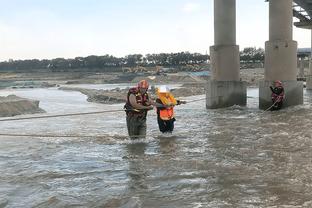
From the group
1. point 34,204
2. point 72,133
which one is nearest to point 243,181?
point 34,204

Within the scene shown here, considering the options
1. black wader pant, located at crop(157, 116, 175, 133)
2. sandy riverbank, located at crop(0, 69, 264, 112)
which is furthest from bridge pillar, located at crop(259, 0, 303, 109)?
sandy riverbank, located at crop(0, 69, 264, 112)

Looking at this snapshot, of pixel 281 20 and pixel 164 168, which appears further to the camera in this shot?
pixel 281 20

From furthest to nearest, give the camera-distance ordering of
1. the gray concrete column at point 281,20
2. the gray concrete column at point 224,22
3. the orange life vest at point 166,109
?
the gray concrete column at point 224,22, the gray concrete column at point 281,20, the orange life vest at point 166,109

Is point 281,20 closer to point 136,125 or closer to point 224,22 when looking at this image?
point 224,22

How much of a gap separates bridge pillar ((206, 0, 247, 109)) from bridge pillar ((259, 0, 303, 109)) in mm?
2590

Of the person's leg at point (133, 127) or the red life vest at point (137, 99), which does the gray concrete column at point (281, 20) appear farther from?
the person's leg at point (133, 127)

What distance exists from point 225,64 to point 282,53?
3901mm

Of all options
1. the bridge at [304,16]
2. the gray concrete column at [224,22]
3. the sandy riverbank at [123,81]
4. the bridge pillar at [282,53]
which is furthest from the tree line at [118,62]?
the bridge pillar at [282,53]

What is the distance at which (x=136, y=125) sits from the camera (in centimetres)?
1438

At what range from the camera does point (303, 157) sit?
11.5 meters

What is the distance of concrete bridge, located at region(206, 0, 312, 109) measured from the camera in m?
24.6

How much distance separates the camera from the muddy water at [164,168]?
8.24m

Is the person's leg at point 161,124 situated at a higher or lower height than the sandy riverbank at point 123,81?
higher

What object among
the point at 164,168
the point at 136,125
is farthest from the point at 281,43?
the point at 164,168
